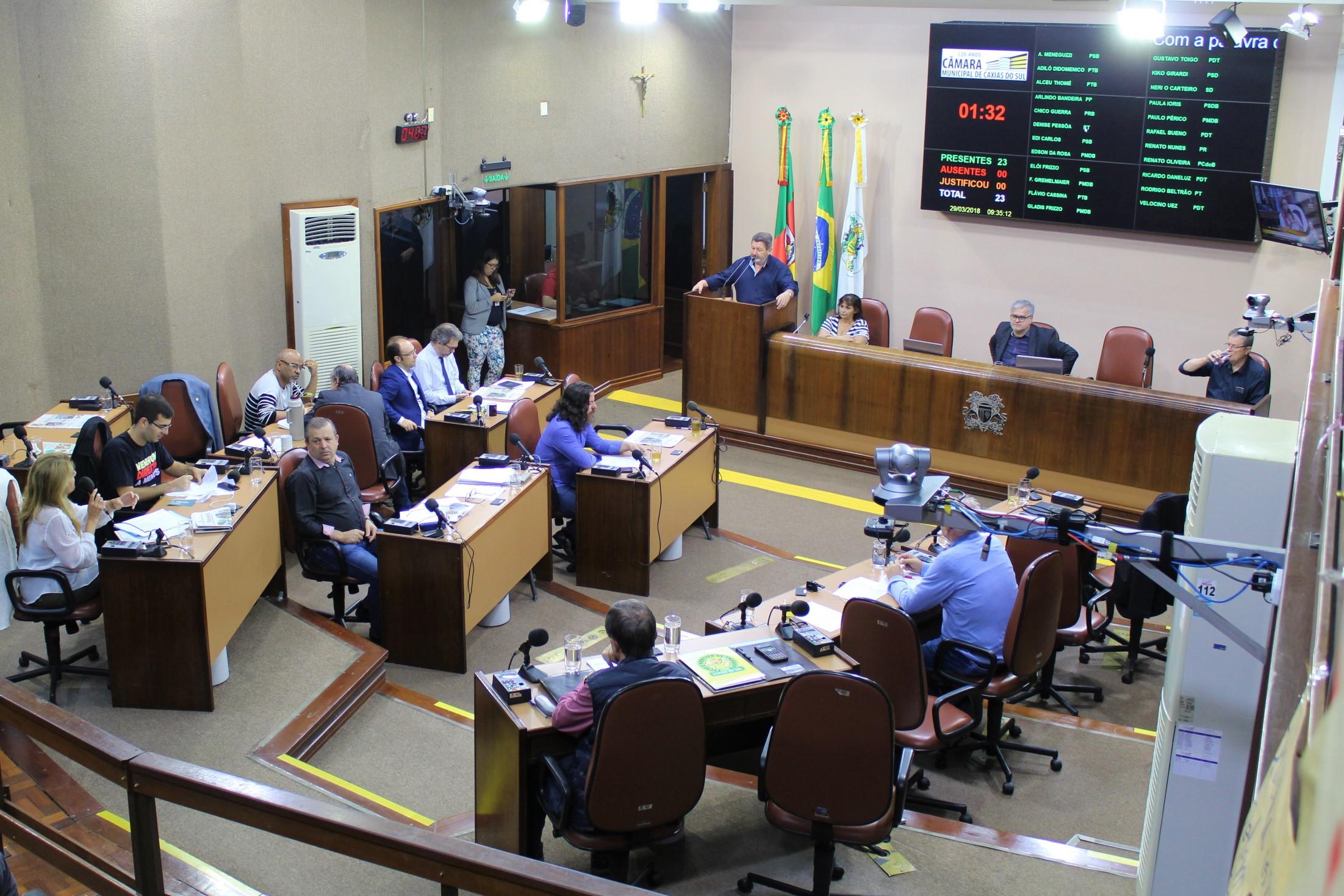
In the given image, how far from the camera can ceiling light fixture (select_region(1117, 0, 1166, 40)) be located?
8227 millimetres

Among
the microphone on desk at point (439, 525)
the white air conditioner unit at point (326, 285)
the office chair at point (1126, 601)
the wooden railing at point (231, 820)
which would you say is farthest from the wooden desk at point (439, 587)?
the wooden railing at point (231, 820)

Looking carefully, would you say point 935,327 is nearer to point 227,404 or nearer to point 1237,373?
point 1237,373

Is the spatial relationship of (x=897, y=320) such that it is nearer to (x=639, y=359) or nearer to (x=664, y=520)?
(x=639, y=359)

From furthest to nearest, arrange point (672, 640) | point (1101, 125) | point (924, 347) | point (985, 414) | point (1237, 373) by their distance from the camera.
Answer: point (1101, 125) < point (924, 347) < point (985, 414) < point (1237, 373) < point (672, 640)

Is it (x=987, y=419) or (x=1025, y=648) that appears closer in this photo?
(x=1025, y=648)

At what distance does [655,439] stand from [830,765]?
165 inches

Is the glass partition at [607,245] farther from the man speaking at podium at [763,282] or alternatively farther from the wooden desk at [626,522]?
the wooden desk at [626,522]

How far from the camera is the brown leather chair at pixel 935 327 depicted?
A: 10109mm

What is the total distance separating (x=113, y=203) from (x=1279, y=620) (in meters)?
8.08

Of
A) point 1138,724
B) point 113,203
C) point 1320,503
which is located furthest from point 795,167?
point 1320,503

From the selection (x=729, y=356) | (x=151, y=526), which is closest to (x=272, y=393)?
(x=151, y=526)

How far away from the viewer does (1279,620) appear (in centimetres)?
154

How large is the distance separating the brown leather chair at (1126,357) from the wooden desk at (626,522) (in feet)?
11.9

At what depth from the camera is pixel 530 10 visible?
400 inches
